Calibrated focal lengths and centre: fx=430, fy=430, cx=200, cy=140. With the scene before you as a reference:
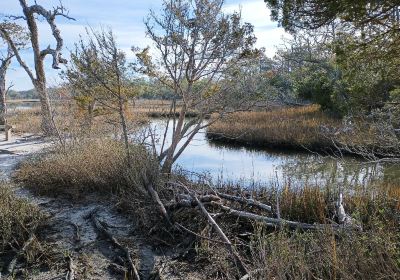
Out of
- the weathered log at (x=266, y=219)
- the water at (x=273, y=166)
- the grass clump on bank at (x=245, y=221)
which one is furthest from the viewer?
the water at (x=273, y=166)

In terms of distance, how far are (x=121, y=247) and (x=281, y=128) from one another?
49.8 ft

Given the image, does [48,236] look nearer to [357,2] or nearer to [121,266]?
[121,266]

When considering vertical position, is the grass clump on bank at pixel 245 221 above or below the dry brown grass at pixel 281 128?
above

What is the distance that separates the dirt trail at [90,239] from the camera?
4570mm

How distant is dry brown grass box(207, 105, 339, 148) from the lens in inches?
695

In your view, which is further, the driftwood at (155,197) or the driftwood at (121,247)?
the driftwood at (155,197)

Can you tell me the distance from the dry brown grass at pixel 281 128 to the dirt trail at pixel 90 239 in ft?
30.5

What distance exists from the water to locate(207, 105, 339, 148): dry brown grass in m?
0.68

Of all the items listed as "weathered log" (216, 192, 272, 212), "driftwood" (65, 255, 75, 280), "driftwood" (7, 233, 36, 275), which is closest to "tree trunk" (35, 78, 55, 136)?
"driftwood" (7, 233, 36, 275)

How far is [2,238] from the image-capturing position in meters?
5.18

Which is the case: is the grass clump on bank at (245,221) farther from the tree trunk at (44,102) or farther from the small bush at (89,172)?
the tree trunk at (44,102)

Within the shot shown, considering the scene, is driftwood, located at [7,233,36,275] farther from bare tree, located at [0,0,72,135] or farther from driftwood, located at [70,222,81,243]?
bare tree, located at [0,0,72,135]

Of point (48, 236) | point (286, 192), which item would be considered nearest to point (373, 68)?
point (286, 192)

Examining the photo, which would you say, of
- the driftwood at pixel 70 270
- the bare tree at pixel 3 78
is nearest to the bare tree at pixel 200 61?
the driftwood at pixel 70 270
